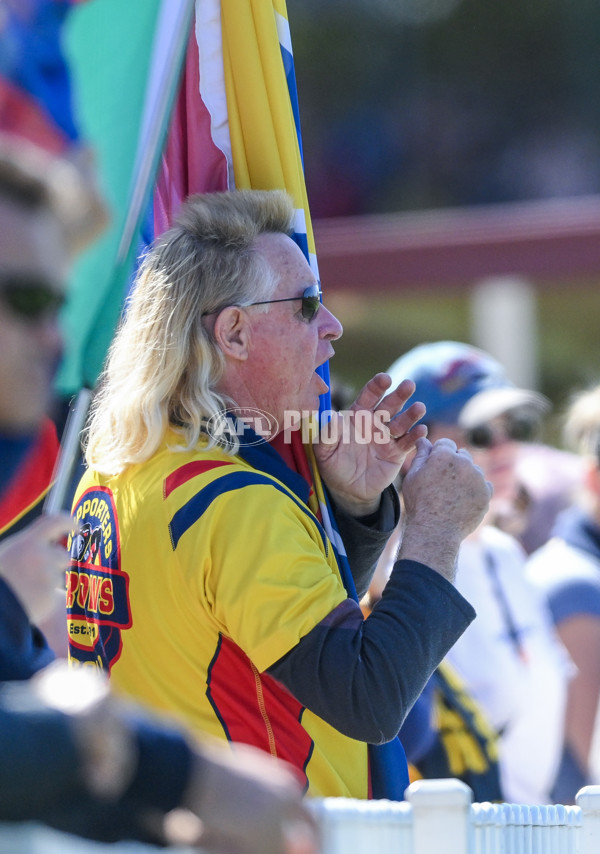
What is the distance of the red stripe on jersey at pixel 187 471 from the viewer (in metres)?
1.66

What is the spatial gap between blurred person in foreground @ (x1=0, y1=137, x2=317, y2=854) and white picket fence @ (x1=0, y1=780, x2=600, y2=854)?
36 cm

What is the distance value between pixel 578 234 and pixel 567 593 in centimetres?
632

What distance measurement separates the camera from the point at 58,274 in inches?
36.4

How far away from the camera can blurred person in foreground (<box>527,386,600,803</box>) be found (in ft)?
10.1

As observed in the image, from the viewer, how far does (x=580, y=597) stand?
3.08 m

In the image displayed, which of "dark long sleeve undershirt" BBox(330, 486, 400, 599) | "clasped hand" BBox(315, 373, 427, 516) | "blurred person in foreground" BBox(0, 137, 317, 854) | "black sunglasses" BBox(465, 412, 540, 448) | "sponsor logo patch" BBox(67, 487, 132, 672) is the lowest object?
"blurred person in foreground" BBox(0, 137, 317, 854)

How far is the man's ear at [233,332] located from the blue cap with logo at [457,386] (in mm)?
1373

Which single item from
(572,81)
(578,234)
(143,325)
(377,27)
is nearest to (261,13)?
(143,325)

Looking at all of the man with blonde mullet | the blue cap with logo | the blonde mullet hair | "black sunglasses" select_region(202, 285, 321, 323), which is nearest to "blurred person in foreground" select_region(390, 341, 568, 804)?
the blue cap with logo

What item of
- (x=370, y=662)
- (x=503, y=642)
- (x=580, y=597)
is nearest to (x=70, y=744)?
(x=370, y=662)

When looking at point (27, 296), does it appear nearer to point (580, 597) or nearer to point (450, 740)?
point (450, 740)

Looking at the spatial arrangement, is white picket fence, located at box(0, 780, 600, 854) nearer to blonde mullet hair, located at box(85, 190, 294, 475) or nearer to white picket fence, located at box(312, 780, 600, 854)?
white picket fence, located at box(312, 780, 600, 854)

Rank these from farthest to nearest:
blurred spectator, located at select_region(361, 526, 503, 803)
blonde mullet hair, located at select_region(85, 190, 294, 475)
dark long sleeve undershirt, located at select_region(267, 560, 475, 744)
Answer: blurred spectator, located at select_region(361, 526, 503, 803) < blonde mullet hair, located at select_region(85, 190, 294, 475) < dark long sleeve undershirt, located at select_region(267, 560, 475, 744)

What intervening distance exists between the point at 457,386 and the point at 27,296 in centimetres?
245
